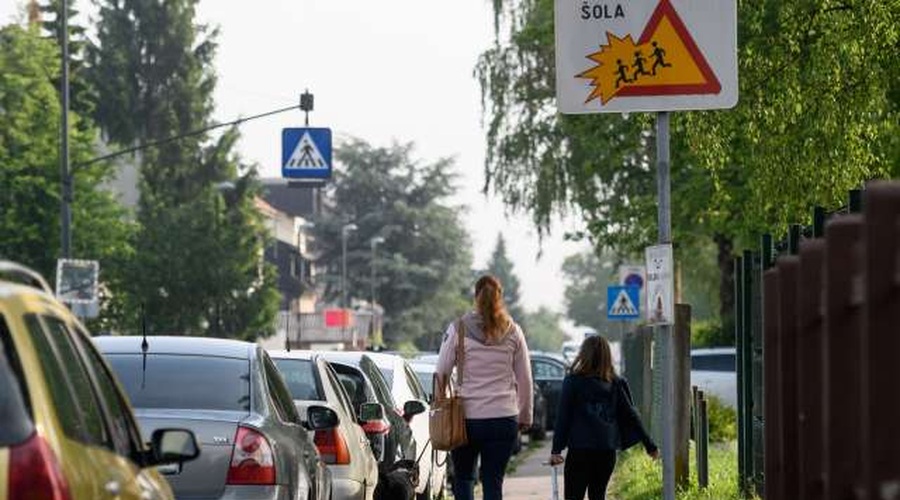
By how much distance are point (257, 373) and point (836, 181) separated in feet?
32.1

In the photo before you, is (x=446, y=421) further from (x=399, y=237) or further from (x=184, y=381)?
(x=399, y=237)

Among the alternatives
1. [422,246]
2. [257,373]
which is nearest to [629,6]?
[257,373]

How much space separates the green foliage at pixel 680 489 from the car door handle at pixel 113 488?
10.6 metres

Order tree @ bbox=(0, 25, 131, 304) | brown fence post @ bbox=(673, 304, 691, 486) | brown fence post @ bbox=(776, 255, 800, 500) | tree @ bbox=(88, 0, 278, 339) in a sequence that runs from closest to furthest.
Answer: brown fence post @ bbox=(776, 255, 800, 500) < brown fence post @ bbox=(673, 304, 691, 486) < tree @ bbox=(0, 25, 131, 304) < tree @ bbox=(88, 0, 278, 339)

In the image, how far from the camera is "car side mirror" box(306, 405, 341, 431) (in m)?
13.3

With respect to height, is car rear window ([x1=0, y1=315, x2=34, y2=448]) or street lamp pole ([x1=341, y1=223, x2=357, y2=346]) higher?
street lamp pole ([x1=341, y1=223, x2=357, y2=346])

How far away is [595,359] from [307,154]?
95.1 ft

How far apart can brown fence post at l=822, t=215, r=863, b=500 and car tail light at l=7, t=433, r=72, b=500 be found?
1.73 m

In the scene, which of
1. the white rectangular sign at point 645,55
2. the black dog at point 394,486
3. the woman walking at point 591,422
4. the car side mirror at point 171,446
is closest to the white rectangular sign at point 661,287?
the white rectangular sign at point 645,55

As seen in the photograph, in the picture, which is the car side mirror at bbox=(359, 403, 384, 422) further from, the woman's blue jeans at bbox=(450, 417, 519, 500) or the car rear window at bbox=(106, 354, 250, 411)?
the car rear window at bbox=(106, 354, 250, 411)

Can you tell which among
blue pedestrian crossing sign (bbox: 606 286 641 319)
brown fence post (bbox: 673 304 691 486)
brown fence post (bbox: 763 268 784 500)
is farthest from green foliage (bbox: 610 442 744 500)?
blue pedestrian crossing sign (bbox: 606 286 641 319)

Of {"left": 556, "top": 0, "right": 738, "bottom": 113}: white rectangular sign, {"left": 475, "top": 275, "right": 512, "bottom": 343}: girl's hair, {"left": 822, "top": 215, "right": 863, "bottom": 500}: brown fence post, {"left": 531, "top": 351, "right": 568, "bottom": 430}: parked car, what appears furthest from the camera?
{"left": 531, "top": 351, "right": 568, "bottom": 430}: parked car

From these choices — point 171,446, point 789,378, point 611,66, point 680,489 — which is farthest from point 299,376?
point 789,378

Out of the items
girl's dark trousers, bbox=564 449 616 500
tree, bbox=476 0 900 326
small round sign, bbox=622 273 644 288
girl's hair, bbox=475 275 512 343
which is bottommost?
girl's dark trousers, bbox=564 449 616 500
